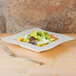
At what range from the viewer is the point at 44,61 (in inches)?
29.1

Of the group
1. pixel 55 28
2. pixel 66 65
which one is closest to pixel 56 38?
pixel 55 28

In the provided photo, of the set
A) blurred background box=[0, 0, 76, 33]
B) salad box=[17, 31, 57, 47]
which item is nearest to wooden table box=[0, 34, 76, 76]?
salad box=[17, 31, 57, 47]

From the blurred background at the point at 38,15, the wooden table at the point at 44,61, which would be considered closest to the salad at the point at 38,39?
the wooden table at the point at 44,61

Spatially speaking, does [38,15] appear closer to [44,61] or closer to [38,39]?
[38,39]

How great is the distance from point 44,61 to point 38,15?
21.7 inches

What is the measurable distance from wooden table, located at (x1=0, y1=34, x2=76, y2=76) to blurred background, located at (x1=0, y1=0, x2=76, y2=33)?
328 millimetres

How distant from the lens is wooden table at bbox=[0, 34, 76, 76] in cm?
63

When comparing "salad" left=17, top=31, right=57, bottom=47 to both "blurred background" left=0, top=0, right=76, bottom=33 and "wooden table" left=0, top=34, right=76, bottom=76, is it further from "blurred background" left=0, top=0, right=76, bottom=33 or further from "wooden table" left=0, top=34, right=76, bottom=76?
"blurred background" left=0, top=0, right=76, bottom=33

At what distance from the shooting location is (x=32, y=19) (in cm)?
122

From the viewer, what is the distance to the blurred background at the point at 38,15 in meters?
1.18

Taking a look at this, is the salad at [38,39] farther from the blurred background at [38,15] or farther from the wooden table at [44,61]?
the blurred background at [38,15]

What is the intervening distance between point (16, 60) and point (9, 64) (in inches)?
2.0

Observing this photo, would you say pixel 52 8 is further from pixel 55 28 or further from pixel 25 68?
pixel 25 68

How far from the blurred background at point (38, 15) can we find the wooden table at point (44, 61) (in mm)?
328
